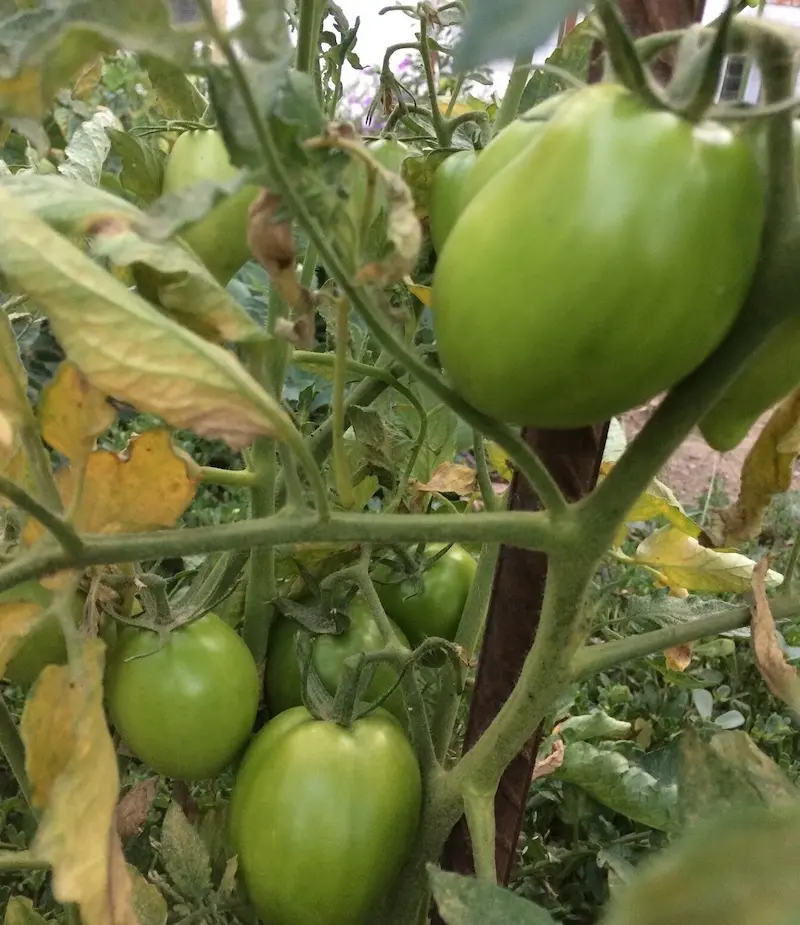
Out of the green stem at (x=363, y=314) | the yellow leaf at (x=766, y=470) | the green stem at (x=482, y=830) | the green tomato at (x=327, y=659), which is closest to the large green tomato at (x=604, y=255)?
the green stem at (x=363, y=314)

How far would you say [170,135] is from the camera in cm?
74

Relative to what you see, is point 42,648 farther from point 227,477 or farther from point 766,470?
point 766,470

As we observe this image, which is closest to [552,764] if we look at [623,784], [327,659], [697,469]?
[623,784]

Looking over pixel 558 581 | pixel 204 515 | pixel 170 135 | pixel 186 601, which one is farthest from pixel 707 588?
pixel 204 515

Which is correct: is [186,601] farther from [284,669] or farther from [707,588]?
[707,588]

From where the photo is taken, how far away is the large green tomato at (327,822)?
0.47 metres

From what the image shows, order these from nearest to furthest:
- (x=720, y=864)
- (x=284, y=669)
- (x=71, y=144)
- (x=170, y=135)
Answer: (x=720, y=864) < (x=71, y=144) < (x=284, y=669) < (x=170, y=135)

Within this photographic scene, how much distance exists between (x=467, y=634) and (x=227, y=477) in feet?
0.83

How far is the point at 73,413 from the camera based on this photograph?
329mm

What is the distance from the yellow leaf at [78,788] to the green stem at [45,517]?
0.05 m

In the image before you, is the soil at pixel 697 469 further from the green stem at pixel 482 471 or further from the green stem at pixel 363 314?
the green stem at pixel 363 314

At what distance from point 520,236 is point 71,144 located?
1.18 ft

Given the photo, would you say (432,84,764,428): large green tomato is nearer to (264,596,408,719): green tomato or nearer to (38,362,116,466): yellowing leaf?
(38,362,116,466): yellowing leaf

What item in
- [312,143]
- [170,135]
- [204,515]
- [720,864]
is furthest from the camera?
[204,515]
